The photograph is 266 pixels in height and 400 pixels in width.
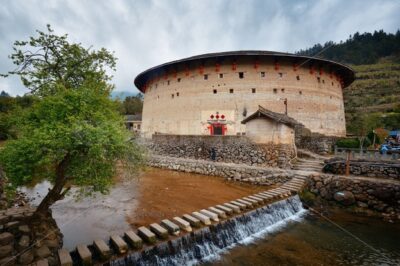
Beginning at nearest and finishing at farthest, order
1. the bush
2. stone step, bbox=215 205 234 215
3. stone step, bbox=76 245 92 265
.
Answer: stone step, bbox=76 245 92 265 < stone step, bbox=215 205 234 215 < the bush

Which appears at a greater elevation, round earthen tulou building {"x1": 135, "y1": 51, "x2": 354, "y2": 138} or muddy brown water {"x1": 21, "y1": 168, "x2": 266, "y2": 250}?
round earthen tulou building {"x1": 135, "y1": 51, "x2": 354, "y2": 138}

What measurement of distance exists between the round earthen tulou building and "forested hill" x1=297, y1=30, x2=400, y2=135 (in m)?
5.41

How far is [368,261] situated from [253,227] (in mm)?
2758

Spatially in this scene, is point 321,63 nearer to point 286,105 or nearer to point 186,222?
point 286,105

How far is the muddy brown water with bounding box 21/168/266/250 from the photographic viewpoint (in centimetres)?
584

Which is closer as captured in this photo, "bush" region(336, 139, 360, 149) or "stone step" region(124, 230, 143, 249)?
"stone step" region(124, 230, 143, 249)

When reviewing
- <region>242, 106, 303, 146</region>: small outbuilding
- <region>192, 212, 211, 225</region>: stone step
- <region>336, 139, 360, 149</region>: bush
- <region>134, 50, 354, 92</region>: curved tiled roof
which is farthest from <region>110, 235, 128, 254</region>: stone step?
<region>134, 50, 354, 92</region>: curved tiled roof

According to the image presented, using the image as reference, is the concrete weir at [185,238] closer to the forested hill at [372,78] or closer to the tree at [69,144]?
the tree at [69,144]

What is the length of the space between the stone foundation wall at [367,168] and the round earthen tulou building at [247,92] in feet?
29.3

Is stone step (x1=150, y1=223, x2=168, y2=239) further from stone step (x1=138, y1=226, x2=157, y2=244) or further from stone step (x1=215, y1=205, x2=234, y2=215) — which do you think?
stone step (x1=215, y1=205, x2=234, y2=215)

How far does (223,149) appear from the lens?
1438 cm

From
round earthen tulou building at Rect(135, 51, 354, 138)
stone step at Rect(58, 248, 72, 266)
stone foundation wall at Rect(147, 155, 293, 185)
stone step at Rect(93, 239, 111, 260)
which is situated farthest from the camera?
round earthen tulou building at Rect(135, 51, 354, 138)

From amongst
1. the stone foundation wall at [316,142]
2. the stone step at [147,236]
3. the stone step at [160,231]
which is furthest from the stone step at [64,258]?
the stone foundation wall at [316,142]

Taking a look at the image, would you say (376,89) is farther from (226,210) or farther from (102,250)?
(102,250)
